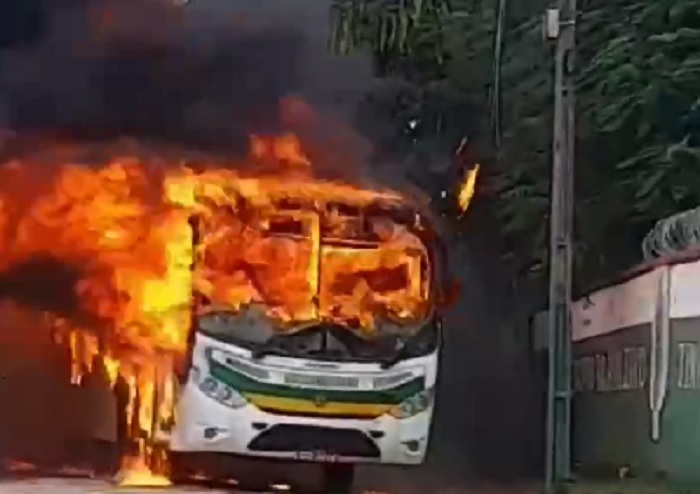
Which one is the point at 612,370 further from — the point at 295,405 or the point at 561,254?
the point at 295,405

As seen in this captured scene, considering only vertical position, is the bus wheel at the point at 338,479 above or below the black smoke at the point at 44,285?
below

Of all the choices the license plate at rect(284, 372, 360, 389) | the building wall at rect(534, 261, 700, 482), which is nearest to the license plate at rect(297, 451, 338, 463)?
the license plate at rect(284, 372, 360, 389)

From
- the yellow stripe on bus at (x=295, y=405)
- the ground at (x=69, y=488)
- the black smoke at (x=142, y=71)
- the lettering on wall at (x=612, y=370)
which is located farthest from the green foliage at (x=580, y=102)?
the ground at (x=69, y=488)

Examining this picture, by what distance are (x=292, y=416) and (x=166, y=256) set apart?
469 cm

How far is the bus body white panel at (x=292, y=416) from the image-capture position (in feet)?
53.2

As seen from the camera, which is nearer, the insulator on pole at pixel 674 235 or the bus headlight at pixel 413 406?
the insulator on pole at pixel 674 235

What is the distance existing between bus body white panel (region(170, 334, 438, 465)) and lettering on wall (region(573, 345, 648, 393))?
8.28 ft

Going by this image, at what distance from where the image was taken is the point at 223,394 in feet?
53.1

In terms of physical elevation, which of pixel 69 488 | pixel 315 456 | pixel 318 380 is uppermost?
Answer: pixel 318 380

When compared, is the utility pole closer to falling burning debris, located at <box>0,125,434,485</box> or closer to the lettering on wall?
falling burning debris, located at <box>0,125,434,485</box>

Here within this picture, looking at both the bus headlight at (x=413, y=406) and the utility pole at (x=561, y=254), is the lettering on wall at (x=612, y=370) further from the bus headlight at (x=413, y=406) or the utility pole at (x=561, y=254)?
the bus headlight at (x=413, y=406)

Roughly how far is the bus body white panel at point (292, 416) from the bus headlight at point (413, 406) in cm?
1

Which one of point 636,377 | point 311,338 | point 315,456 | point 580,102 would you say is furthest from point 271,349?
point 580,102

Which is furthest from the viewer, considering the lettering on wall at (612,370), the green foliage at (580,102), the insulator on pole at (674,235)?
the lettering on wall at (612,370)
